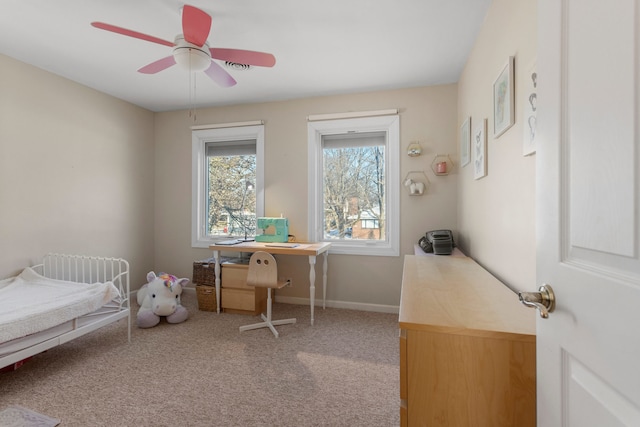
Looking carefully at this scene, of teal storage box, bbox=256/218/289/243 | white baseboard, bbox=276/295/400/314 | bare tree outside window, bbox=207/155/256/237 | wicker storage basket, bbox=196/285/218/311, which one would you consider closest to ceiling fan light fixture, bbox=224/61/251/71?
bare tree outside window, bbox=207/155/256/237

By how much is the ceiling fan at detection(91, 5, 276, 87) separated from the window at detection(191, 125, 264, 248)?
→ 1.66 meters

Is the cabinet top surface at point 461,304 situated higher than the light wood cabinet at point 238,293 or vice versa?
the cabinet top surface at point 461,304

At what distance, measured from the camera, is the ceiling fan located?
5.32 ft

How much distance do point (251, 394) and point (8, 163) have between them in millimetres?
2842

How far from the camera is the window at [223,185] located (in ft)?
12.5

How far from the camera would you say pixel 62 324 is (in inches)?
82.2

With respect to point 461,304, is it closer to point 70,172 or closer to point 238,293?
point 238,293

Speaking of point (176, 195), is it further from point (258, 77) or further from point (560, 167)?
point (560, 167)

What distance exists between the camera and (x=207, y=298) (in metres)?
3.32

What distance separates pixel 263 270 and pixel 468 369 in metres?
1.99

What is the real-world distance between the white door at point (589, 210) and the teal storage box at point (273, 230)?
2795 mm

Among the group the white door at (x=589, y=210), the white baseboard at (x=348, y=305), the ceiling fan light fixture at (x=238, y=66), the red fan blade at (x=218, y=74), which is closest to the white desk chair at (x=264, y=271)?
the white baseboard at (x=348, y=305)

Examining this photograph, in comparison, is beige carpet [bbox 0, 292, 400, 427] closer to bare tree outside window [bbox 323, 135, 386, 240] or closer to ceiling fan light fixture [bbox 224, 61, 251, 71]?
bare tree outside window [bbox 323, 135, 386, 240]

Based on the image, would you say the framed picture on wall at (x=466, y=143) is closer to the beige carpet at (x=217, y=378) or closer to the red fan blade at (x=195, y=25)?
the beige carpet at (x=217, y=378)
